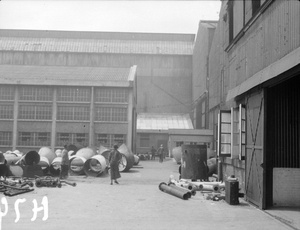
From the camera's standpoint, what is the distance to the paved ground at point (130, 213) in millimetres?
7852

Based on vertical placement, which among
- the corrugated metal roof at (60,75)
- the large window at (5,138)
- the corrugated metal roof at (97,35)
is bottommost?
the large window at (5,138)

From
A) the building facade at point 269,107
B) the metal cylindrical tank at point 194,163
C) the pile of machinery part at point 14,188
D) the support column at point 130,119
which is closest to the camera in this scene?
the building facade at point 269,107

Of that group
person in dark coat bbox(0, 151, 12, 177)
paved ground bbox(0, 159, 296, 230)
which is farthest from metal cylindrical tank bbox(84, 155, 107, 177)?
paved ground bbox(0, 159, 296, 230)

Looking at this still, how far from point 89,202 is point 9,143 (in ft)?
95.0

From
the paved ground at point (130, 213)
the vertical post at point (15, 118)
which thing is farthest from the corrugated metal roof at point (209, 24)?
the paved ground at point (130, 213)

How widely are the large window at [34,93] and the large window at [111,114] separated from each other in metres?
5.16

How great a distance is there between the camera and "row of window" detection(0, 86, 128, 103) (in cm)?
3750

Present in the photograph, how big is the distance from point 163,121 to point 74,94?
15996 millimetres

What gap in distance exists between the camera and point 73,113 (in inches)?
1470

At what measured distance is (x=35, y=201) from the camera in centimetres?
1060

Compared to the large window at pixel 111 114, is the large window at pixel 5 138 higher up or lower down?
lower down

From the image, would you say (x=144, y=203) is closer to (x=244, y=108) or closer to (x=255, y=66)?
(x=244, y=108)

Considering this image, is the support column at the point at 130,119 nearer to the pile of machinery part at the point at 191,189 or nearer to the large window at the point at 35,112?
the large window at the point at 35,112

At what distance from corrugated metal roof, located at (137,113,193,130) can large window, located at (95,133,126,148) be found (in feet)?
35.5
